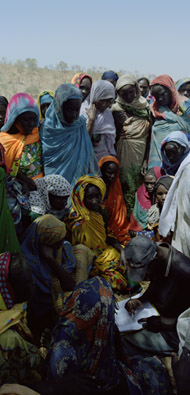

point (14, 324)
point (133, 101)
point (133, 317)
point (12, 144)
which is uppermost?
point (133, 101)

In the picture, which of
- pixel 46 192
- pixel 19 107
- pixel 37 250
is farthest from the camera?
pixel 19 107

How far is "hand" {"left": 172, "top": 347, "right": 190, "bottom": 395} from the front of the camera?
2537 millimetres

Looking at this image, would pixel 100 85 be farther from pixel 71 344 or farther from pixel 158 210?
pixel 71 344

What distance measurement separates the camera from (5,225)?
11.3ft

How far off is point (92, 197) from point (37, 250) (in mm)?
1139

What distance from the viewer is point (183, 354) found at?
106 inches

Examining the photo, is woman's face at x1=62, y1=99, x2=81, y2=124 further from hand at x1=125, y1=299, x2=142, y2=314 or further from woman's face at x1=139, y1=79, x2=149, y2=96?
woman's face at x1=139, y1=79, x2=149, y2=96

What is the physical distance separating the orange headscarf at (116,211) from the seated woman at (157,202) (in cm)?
47

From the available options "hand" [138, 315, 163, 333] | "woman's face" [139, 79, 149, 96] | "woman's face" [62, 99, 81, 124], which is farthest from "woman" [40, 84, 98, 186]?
"woman's face" [139, 79, 149, 96]

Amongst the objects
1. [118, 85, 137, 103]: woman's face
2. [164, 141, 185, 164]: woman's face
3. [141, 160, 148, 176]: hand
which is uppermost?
[118, 85, 137, 103]: woman's face

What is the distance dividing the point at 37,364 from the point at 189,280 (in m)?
1.33

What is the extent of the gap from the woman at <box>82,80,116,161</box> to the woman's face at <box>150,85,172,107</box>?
78cm

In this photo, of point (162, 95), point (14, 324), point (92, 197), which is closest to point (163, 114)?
point (162, 95)

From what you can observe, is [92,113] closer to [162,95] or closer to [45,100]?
[45,100]
